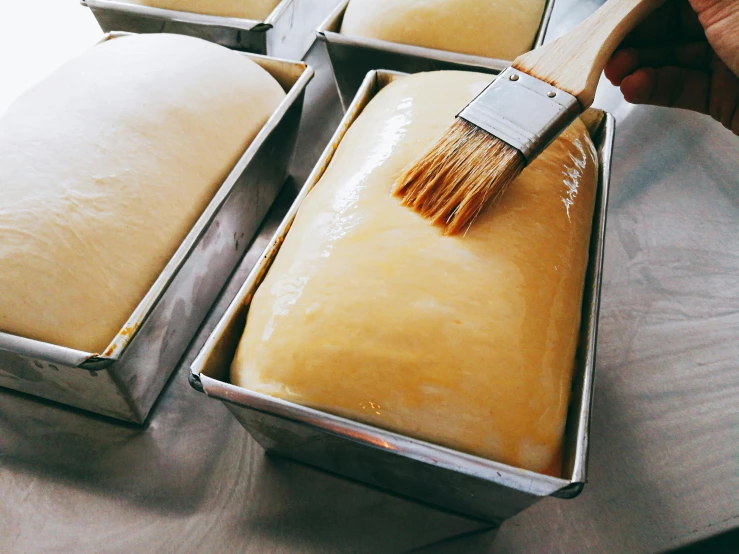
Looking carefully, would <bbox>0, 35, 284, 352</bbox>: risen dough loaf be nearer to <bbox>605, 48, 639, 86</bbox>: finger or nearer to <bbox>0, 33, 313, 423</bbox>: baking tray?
<bbox>0, 33, 313, 423</bbox>: baking tray

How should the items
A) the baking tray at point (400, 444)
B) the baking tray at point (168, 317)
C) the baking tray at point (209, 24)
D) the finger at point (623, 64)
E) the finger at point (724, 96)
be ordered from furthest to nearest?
the baking tray at point (209, 24), the finger at point (623, 64), the finger at point (724, 96), the baking tray at point (168, 317), the baking tray at point (400, 444)

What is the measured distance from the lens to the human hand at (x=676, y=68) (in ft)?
3.93

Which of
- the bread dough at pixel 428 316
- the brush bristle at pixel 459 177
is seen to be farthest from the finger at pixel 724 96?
the brush bristle at pixel 459 177

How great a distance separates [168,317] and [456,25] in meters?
1.05

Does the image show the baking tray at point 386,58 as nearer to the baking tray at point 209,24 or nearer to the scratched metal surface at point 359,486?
the baking tray at point 209,24

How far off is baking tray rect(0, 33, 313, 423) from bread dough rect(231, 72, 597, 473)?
18 centimetres

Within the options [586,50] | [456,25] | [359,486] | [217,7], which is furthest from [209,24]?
[359,486]

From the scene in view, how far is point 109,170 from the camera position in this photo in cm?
94

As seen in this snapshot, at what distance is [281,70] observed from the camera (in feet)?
4.35

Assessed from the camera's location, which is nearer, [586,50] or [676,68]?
[586,50]

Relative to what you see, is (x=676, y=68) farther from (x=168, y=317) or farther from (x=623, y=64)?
(x=168, y=317)

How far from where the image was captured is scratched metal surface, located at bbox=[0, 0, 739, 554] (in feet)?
2.87

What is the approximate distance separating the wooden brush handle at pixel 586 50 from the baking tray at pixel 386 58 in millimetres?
351

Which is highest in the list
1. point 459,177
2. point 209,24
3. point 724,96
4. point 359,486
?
point 209,24
